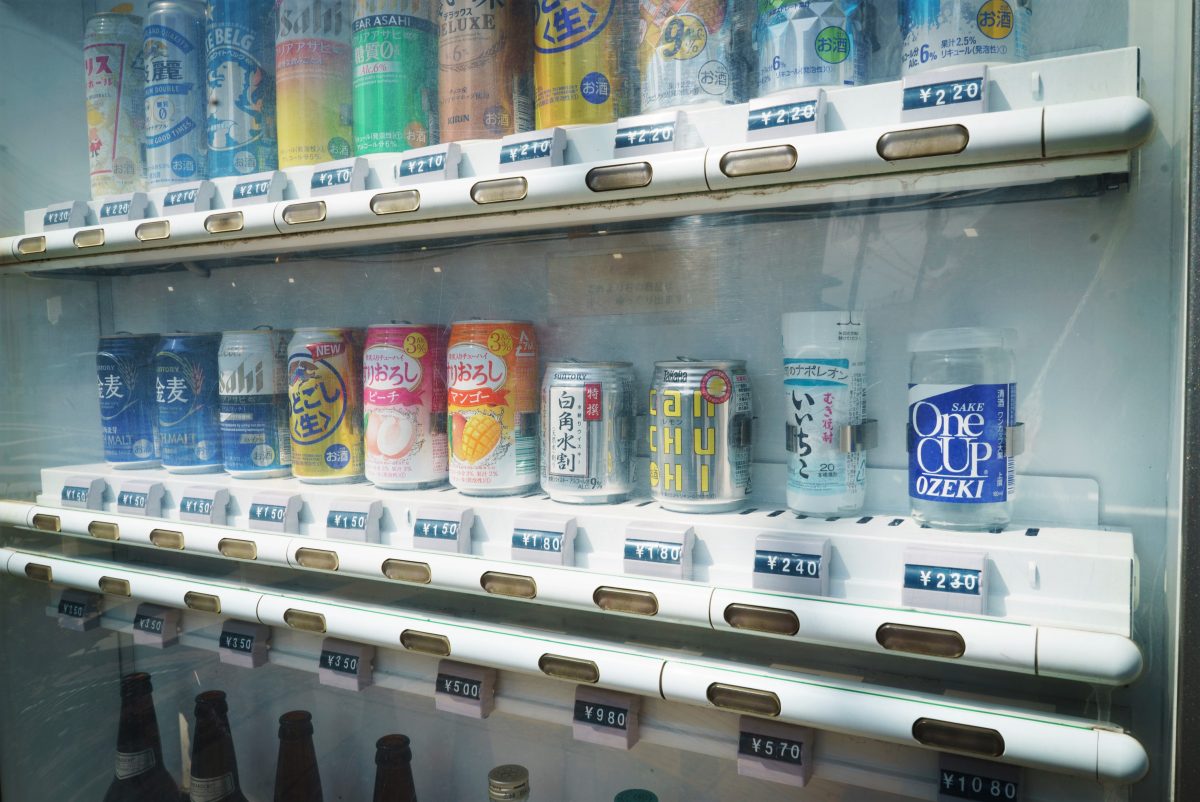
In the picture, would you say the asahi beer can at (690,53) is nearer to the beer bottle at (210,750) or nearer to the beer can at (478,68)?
the beer can at (478,68)

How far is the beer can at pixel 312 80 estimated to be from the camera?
4.52 feet

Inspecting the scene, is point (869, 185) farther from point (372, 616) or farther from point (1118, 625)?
point (372, 616)

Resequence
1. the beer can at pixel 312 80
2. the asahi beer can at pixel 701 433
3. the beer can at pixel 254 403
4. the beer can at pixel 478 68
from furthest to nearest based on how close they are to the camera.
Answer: the beer can at pixel 254 403 < the beer can at pixel 312 80 < the beer can at pixel 478 68 < the asahi beer can at pixel 701 433

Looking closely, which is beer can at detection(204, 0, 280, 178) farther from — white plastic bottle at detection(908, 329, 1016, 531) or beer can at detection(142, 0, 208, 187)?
white plastic bottle at detection(908, 329, 1016, 531)

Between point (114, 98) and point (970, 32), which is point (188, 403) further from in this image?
point (970, 32)

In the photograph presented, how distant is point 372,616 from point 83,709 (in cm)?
115

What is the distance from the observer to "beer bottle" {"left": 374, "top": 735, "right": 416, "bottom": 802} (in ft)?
4.80

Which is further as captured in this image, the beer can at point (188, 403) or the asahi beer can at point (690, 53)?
the beer can at point (188, 403)

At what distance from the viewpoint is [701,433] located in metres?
1.10

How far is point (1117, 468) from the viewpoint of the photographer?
1.03 m

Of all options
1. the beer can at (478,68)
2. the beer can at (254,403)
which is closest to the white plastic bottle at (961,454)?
the beer can at (478,68)

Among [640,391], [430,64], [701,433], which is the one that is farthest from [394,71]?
[701,433]

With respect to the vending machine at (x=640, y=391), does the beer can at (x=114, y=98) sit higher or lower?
higher

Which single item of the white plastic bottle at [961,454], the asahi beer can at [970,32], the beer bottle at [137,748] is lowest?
the beer bottle at [137,748]
